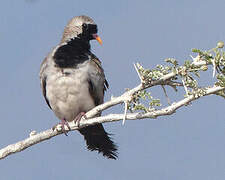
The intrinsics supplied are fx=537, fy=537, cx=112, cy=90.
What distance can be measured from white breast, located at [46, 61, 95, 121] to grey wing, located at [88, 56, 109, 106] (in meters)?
0.09

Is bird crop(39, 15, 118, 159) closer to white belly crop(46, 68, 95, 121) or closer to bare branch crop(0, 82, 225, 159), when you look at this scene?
white belly crop(46, 68, 95, 121)

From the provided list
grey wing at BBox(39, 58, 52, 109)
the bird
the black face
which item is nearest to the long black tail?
the bird

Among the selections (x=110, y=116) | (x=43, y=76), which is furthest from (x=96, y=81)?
(x=110, y=116)

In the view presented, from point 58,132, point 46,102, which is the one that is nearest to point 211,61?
point 58,132

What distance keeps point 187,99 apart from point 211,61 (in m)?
0.52

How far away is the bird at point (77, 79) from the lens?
898 centimetres

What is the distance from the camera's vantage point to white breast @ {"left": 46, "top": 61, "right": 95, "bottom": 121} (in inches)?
352

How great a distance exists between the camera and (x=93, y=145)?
30.7 ft

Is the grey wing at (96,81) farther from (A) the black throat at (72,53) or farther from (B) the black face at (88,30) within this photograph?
(B) the black face at (88,30)

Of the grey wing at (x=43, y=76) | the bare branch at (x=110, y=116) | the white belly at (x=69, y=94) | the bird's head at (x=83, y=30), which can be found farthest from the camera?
the bird's head at (x=83, y=30)

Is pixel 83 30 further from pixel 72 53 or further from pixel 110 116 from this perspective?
pixel 110 116

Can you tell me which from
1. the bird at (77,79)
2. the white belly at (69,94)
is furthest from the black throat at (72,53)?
the white belly at (69,94)

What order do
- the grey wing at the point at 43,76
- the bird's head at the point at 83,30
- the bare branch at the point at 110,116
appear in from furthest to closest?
1. the bird's head at the point at 83,30
2. the grey wing at the point at 43,76
3. the bare branch at the point at 110,116

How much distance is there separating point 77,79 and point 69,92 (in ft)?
1.03
